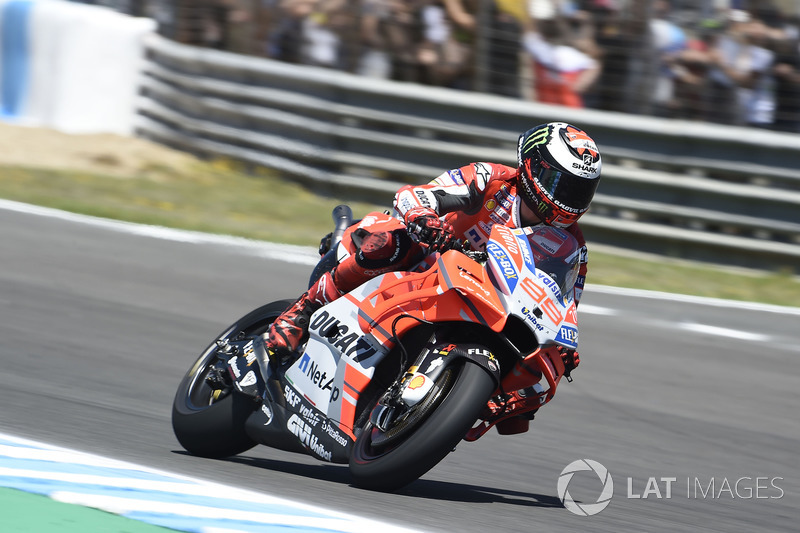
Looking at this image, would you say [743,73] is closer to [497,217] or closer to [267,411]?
[497,217]

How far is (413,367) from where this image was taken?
4086 mm

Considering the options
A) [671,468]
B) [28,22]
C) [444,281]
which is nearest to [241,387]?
[444,281]

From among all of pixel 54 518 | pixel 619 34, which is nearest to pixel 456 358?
pixel 54 518

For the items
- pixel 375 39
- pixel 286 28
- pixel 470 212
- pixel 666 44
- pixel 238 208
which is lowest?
pixel 238 208

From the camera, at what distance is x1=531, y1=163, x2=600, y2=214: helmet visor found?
4234 mm

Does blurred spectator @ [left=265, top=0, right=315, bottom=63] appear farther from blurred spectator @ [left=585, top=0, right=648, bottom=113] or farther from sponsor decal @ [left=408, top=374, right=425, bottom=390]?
sponsor decal @ [left=408, top=374, right=425, bottom=390]

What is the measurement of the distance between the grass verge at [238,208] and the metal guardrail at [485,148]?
253 mm

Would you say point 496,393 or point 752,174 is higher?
point 496,393

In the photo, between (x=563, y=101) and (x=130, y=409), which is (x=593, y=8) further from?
(x=130, y=409)

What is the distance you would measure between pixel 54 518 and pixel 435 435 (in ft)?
4.04

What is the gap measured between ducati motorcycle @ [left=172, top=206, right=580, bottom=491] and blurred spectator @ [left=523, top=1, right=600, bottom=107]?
6562 mm

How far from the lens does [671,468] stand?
5609mm

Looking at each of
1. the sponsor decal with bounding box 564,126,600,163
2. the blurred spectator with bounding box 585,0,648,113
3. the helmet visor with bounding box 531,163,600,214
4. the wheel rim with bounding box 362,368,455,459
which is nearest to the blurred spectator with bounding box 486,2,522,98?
the blurred spectator with bounding box 585,0,648,113

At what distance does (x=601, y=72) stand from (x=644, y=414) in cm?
520
